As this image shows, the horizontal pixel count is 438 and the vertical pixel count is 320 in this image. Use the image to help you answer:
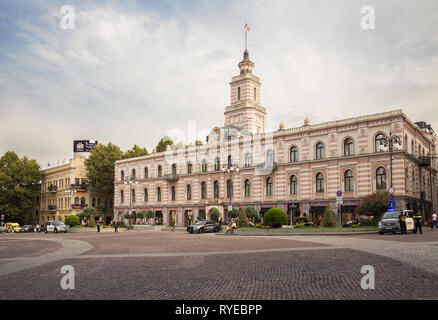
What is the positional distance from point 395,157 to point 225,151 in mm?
23243

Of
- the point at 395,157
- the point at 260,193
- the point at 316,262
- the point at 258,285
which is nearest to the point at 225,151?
the point at 260,193

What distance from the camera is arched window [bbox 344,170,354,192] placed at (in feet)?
142

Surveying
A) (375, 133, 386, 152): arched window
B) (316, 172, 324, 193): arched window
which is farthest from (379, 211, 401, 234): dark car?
(316, 172, 324, 193): arched window

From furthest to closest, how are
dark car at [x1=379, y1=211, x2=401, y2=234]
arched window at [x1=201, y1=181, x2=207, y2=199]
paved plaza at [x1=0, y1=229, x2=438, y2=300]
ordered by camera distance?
arched window at [x1=201, y1=181, x2=207, y2=199]
dark car at [x1=379, y1=211, x2=401, y2=234]
paved plaza at [x1=0, y1=229, x2=438, y2=300]

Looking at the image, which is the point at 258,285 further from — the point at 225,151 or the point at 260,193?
the point at 225,151

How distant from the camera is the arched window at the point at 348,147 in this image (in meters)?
43.8

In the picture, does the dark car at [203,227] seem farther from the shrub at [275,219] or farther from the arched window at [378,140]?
the arched window at [378,140]

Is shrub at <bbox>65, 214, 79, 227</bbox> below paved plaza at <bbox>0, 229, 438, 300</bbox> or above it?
below

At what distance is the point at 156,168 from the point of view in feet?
214

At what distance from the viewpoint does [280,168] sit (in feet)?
161

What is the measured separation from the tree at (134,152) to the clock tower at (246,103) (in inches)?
831

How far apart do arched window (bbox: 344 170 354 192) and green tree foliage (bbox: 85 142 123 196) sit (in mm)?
Answer: 46303

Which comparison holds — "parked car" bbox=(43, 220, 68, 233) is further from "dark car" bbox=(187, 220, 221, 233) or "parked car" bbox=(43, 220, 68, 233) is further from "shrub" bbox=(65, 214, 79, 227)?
"dark car" bbox=(187, 220, 221, 233)

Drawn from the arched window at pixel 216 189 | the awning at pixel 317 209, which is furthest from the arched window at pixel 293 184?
the arched window at pixel 216 189
